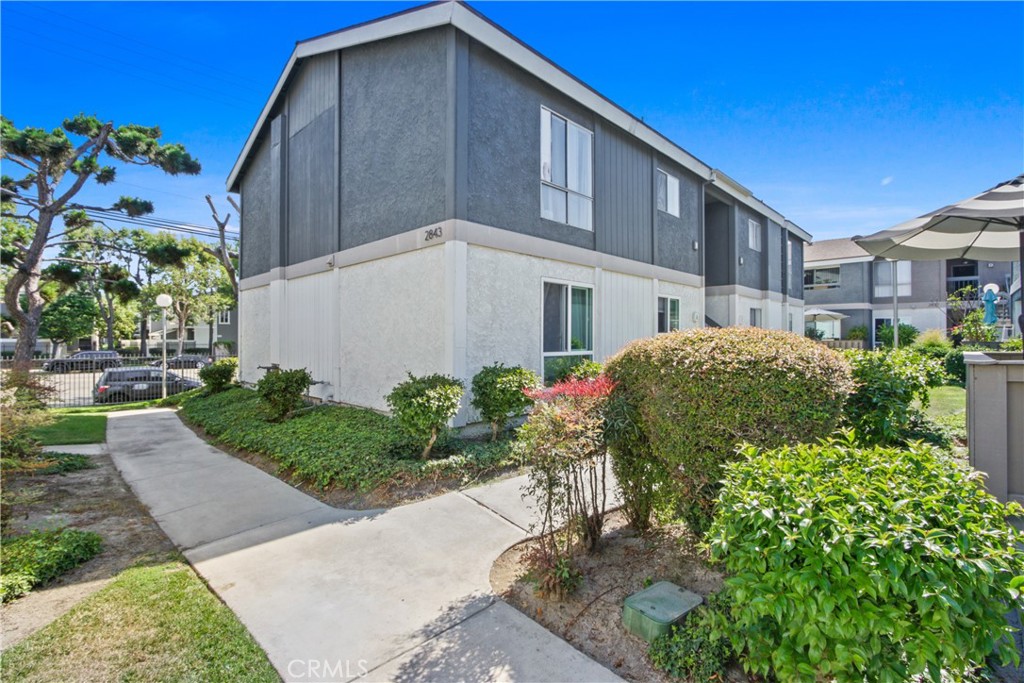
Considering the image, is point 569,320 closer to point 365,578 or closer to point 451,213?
point 451,213

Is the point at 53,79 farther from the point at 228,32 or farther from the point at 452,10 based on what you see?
the point at 452,10

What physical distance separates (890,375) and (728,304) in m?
13.0

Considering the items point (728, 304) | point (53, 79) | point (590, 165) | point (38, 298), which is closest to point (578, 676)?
point (590, 165)

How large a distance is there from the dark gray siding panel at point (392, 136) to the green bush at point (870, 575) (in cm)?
701

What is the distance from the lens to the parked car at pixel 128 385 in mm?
16203

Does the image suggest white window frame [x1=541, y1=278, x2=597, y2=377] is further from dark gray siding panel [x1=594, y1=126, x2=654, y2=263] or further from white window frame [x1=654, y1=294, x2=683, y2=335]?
white window frame [x1=654, y1=294, x2=683, y2=335]

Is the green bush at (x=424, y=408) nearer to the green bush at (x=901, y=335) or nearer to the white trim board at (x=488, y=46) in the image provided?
the white trim board at (x=488, y=46)

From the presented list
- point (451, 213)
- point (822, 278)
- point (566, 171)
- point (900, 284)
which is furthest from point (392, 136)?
point (900, 284)

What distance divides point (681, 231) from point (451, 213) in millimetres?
8884

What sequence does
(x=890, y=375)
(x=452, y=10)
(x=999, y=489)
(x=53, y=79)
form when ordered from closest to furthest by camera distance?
(x=999, y=489)
(x=890, y=375)
(x=452, y=10)
(x=53, y=79)

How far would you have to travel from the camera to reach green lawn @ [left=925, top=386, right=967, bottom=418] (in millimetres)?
8953

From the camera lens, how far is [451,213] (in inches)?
304

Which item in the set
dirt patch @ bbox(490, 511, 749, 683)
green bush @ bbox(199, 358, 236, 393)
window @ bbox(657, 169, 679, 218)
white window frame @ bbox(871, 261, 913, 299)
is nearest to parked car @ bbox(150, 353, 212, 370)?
green bush @ bbox(199, 358, 236, 393)

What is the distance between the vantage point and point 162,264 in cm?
1720
